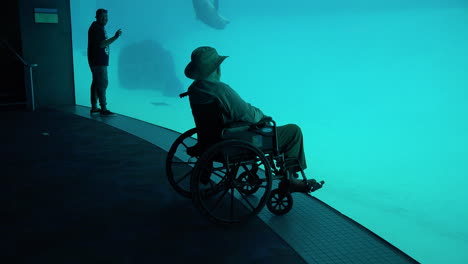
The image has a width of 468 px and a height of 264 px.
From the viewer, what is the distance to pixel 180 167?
2787mm

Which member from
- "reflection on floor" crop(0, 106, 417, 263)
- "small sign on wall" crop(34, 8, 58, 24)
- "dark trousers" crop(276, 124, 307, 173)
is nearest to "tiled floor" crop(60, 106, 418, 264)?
"reflection on floor" crop(0, 106, 417, 263)

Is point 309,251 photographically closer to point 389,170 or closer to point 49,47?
point 49,47

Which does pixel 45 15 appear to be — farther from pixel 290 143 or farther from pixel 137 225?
pixel 290 143

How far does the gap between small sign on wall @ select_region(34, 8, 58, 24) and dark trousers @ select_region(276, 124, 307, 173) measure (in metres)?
5.18

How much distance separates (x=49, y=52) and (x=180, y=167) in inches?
165

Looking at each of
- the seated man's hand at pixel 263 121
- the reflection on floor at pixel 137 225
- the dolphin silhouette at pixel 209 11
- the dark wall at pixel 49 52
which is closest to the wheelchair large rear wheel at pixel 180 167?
the reflection on floor at pixel 137 225

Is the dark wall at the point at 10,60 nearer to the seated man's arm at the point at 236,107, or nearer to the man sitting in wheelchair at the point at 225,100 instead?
the man sitting in wheelchair at the point at 225,100

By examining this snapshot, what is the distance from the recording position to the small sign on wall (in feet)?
18.2

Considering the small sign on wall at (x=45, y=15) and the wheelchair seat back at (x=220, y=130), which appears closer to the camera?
the wheelchair seat back at (x=220, y=130)

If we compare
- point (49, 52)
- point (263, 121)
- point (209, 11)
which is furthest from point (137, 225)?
point (209, 11)

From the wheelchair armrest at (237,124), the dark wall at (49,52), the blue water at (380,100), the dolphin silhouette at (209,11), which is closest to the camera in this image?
the wheelchair armrest at (237,124)

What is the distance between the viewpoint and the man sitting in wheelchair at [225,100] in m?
1.80

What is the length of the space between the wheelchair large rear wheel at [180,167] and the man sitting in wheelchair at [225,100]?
0.31m

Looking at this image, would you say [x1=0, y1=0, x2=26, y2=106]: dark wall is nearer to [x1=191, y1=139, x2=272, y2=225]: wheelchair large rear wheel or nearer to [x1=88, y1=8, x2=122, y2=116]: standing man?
[x1=88, y1=8, x2=122, y2=116]: standing man
